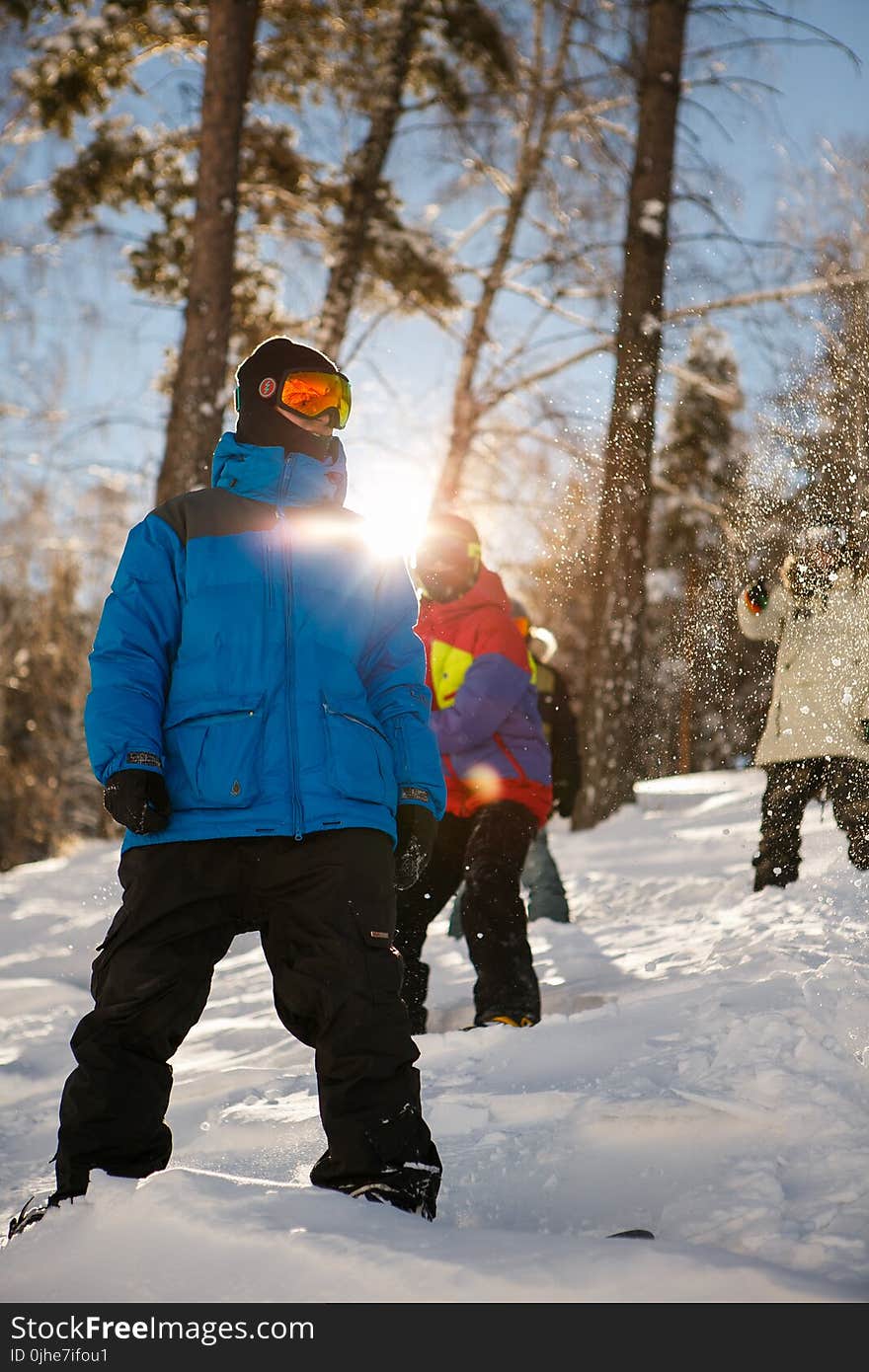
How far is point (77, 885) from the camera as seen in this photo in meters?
7.06

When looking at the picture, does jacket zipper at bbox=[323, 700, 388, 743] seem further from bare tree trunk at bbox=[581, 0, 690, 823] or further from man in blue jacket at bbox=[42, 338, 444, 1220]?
bare tree trunk at bbox=[581, 0, 690, 823]

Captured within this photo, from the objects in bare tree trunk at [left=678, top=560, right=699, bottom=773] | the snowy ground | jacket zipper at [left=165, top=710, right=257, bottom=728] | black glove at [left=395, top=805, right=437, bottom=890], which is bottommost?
the snowy ground

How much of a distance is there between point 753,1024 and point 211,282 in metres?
6.54

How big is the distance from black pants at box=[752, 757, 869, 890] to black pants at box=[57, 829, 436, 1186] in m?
2.85

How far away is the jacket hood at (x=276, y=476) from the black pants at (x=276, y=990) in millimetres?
693

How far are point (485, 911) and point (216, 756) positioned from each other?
5.39 ft

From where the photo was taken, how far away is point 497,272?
11906 millimetres

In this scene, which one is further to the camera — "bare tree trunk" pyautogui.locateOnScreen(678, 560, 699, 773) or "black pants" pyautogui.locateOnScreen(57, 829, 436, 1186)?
"bare tree trunk" pyautogui.locateOnScreen(678, 560, 699, 773)

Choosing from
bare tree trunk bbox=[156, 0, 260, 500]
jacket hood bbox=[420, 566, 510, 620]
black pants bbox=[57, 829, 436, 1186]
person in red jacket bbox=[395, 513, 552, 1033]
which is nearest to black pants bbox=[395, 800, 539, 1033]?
person in red jacket bbox=[395, 513, 552, 1033]

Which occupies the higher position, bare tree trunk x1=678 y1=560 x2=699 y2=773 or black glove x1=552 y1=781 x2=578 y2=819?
bare tree trunk x1=678 y1=560 x2=699 y2=773

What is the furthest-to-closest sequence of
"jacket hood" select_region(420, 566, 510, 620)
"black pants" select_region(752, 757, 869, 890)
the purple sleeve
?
1. "black pants" select_region(752, 757, 869, 890)
2. "jacket hood" select_region(420, 566, 510, 620)
3. the purple sleeve

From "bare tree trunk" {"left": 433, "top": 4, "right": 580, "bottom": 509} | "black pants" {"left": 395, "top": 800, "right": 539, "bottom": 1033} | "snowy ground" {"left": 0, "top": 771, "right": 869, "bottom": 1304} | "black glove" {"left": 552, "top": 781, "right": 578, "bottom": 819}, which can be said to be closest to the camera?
"snowy ground" {"left": 0, "top": 771, "right": 869, "bottom": 1304}

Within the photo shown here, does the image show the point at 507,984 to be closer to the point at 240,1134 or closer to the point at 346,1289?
the point at 240,1134

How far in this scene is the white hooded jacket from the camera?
14.1ft
